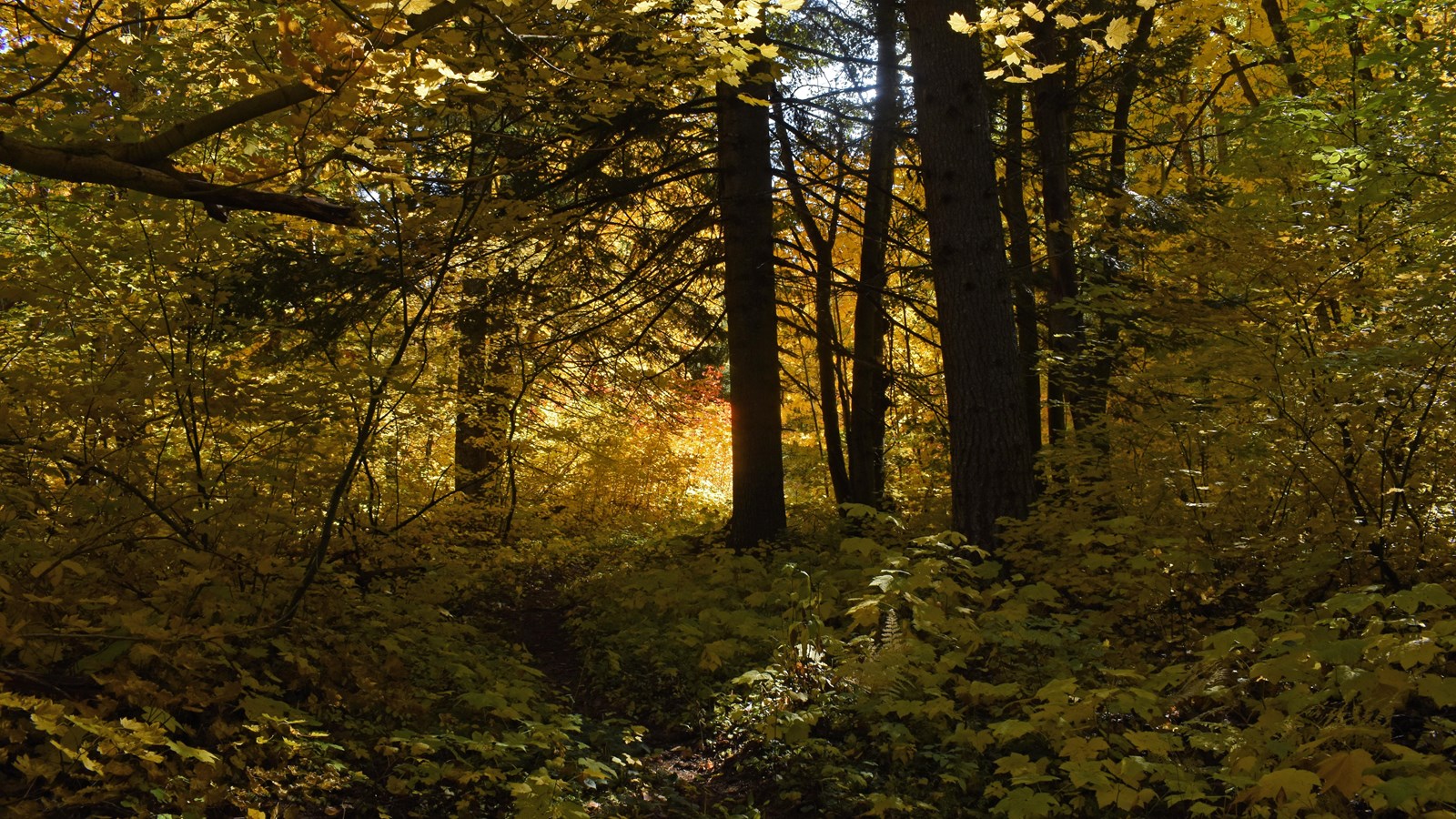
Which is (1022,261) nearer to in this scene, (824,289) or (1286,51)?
(824,289)

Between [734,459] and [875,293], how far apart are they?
231 centimetres

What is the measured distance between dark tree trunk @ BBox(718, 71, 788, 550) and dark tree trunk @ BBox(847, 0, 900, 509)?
104cm

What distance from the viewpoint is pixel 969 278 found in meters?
6.29

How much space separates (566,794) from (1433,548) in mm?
4315

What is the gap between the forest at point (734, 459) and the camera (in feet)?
11.9

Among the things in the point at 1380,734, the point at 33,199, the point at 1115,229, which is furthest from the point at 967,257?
the point at 33,199

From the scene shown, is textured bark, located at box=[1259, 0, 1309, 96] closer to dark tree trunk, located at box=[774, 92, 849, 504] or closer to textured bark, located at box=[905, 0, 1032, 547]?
dark tree trunk, located at box=[774, 92, 849, 504]

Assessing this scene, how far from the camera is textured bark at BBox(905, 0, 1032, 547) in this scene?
6.19 metres

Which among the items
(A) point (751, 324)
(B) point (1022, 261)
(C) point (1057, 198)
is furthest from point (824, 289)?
(C) point (1057, 198)

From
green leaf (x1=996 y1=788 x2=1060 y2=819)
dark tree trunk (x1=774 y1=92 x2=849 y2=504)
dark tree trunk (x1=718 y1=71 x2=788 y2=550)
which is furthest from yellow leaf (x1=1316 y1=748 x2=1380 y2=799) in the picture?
dark tree trunk (x1=774 y1=92 x2=849 y2=504)

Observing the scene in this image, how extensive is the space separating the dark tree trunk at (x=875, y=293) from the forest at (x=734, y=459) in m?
0.10

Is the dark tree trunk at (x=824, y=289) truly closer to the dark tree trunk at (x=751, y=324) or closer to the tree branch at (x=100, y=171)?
the dark tree trunk at (x=751, y=324)

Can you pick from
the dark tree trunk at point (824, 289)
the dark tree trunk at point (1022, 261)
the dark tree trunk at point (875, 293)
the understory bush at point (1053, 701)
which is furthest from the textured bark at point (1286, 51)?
the understory bush at point (1053, 701)

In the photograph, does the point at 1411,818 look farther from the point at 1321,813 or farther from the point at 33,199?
the point at 33,199
